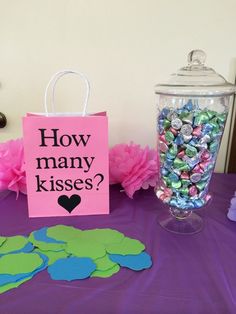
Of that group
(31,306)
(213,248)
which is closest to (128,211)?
(213,248)

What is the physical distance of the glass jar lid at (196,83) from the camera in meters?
0.61

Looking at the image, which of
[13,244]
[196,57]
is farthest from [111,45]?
[13,244]

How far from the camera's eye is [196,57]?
67 cm

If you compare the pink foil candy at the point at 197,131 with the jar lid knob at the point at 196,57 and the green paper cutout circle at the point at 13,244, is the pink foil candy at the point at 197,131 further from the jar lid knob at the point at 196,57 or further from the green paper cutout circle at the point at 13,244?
the green paper cutout circle at the point at 13,244

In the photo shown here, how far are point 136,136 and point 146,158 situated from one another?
13.7 inches

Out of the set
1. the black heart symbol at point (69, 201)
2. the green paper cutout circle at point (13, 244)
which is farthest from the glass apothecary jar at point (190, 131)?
the green paper cutout circle at point (13, 244)

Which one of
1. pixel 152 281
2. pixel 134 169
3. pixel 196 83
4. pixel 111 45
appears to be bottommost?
pixel 152 281

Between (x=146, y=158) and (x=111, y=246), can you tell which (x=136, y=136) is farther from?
(x=111, y=246)

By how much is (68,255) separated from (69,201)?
0.62 feet

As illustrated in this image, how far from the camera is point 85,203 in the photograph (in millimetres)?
744

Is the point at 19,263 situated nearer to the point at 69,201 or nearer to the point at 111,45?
the point at 69,201

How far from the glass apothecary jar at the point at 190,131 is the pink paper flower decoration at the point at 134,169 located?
15 centimetres

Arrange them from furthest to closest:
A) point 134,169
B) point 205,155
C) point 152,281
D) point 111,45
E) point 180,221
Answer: point 111,45 → point 134,169 → point 180,221 → point 205,155 → point 152,281

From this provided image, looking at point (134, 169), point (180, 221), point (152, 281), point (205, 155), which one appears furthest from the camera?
point (134, 169)
